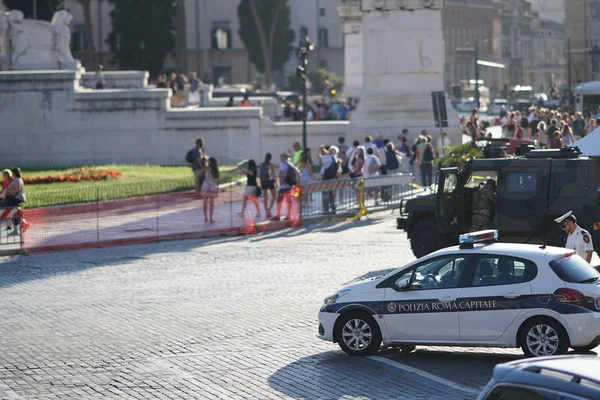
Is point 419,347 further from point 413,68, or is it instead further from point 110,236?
point 413,68

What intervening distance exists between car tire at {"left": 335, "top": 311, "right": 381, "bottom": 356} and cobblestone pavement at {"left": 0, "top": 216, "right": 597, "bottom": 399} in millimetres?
134

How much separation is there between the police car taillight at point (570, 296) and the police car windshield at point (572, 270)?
0.52ft

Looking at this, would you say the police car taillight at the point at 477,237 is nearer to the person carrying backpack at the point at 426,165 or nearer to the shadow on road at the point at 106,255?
the shadow on road at the point at 106,255

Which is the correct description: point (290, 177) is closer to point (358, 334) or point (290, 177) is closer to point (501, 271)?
point (358, 334)

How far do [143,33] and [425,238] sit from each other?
60081mm

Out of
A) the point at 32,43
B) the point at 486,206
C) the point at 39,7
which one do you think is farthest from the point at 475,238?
the point at 39,7

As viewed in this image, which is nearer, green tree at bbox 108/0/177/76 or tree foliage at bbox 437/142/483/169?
tree foliage at bbox 437/142/483/169

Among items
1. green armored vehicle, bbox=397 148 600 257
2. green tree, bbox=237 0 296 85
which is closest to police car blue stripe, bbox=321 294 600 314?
green armored vehicle, bbox=397 148 600 257

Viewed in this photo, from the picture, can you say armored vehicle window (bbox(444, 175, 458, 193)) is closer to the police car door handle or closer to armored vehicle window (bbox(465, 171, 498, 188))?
armored vehicle window (bbox(465, 171, 498, 188))

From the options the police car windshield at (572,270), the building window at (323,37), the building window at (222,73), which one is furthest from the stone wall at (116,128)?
the building window at (323,37)

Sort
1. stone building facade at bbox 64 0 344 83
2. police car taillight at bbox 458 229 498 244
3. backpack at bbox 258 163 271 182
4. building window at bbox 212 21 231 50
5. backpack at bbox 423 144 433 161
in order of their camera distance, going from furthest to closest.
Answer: building window at bbox 212 21 231 50
stone building facade at bbox 64 0 344 83
backpack at bbox 423 144 433 161
backpack at bbox 258 163 271 182
police car taillight at bbox 458 229 498 244

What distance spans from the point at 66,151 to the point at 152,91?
11.1ft

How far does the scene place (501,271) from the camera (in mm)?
13156

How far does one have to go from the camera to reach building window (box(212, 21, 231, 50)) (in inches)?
3912
